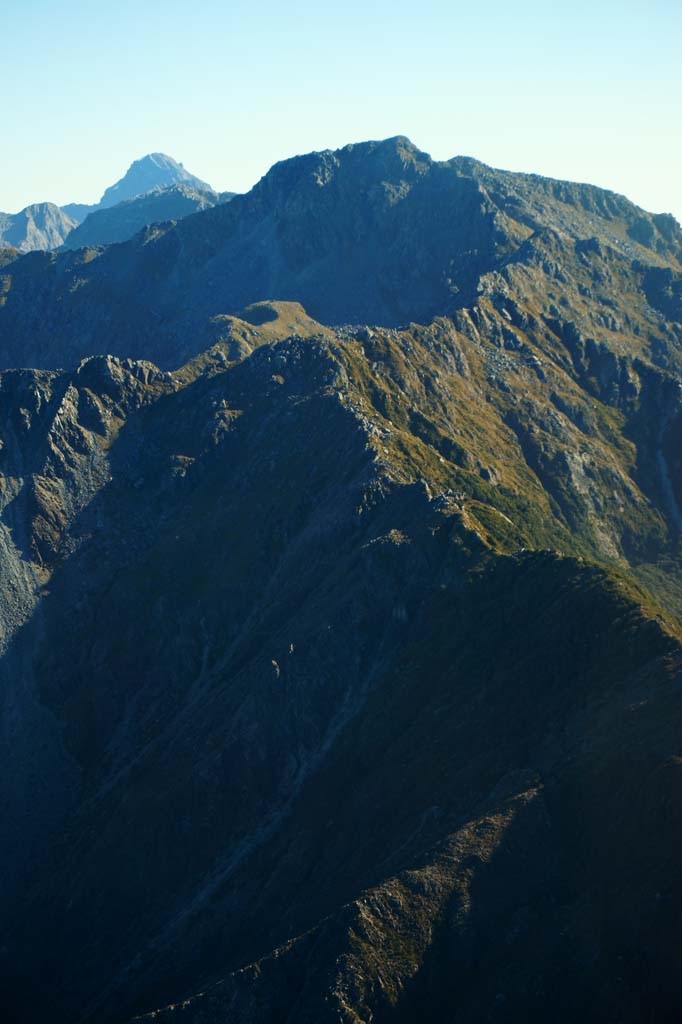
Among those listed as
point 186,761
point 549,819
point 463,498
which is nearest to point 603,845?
point 549,819

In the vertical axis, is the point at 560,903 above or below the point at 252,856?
below

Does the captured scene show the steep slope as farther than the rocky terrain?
Yes

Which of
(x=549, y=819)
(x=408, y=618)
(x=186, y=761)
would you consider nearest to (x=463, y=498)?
(x=408, y=618)

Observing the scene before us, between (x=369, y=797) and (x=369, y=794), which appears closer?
(x=369, y=797)

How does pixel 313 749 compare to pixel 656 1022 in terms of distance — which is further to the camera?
pixel 313 749

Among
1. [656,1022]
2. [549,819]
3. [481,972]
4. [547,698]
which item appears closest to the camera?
[656,1022]

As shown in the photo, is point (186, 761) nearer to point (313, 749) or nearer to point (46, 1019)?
point (313, 749)

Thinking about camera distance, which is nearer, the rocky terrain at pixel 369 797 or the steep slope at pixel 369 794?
the rocky terrain at pixel 369 797

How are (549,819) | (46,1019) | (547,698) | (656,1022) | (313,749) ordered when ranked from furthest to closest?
1. (313,749)
2. (46,1019)
3. (547,698)
4. (549,819)
5. (656,1022)

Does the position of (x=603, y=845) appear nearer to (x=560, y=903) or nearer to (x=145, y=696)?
(x=560, y=903)

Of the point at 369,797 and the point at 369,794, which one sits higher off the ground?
the point at 369,794

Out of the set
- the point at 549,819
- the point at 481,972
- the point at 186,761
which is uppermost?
the point at 186,761
